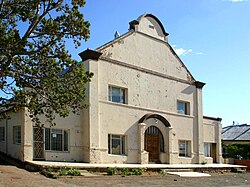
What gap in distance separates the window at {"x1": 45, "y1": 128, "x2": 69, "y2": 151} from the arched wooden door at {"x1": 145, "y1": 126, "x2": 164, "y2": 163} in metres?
6.64

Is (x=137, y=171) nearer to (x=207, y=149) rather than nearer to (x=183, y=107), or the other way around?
(x=183, y=107)

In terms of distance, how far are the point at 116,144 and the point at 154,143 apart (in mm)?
3836

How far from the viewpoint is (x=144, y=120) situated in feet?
81.7

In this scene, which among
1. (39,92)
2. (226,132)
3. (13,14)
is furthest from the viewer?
(226,132)

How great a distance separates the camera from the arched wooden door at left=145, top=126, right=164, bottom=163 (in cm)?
2557

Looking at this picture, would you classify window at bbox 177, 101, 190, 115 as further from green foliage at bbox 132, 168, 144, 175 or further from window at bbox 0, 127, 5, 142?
window at bbox 0, 127, 5, 142

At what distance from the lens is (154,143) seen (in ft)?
85.7

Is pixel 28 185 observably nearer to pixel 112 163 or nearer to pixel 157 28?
pixel 112 163

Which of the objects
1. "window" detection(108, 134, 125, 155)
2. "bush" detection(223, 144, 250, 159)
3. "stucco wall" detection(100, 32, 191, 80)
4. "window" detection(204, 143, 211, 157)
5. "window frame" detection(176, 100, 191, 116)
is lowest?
"bush" detection(223, 144, 250, 159)

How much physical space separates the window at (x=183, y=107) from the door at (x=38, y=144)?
12.6 m

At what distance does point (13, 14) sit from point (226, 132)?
43.2 m

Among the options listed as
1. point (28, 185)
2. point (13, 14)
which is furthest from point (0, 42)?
point (28, 185)

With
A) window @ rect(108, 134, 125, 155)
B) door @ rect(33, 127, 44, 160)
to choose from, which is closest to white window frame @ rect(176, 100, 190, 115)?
window @ rect(108, 134, 125, 155)

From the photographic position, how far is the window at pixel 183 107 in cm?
2894
